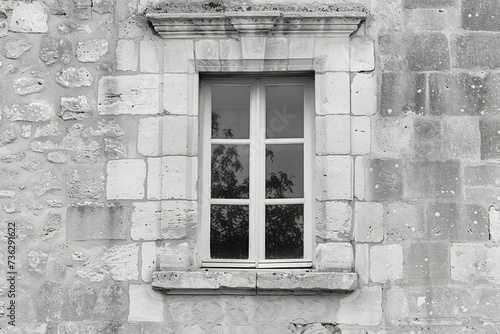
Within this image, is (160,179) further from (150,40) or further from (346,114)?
(346,114)

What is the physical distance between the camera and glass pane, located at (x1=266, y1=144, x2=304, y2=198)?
218 inches

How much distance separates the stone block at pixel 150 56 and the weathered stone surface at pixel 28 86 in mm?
666

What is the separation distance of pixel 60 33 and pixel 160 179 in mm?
1171

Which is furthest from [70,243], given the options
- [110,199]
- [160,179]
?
[160,179]

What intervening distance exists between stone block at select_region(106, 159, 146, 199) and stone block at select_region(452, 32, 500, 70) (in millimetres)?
2150

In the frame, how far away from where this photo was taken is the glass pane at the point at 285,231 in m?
5.46

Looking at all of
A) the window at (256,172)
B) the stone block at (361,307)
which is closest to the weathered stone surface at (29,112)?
the window at (256,172)

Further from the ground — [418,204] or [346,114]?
[346,114]

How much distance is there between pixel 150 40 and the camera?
5477 millimetres

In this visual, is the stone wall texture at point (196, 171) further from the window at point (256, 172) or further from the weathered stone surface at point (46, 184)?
the window at point (256, 172)

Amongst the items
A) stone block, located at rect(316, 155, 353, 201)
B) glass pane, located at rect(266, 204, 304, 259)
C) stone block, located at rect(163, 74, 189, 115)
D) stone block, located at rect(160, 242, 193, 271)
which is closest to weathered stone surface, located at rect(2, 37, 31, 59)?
stone block, located at rect(163, 74, 189, 115)

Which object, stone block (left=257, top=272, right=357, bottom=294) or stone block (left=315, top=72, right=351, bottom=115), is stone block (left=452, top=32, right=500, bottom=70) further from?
stone block (left=257, top=272, right=357, bottom=294)

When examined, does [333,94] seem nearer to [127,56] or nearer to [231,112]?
[231,112]

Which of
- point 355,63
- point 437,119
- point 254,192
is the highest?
point 355,63
